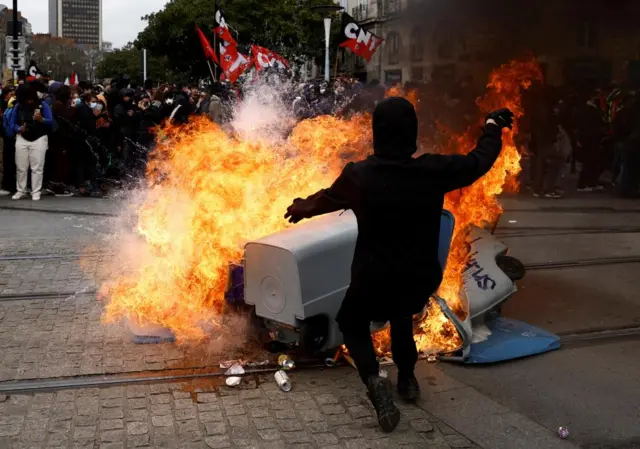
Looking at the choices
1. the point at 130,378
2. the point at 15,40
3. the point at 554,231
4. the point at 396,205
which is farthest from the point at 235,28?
the point at 396,205

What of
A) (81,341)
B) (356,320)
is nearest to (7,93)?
(81,341)

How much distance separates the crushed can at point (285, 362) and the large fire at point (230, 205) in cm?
65

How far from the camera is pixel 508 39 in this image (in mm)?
4898

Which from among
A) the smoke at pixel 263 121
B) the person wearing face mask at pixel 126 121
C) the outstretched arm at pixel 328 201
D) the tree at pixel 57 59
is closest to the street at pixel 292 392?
the outstretched arm at pixel 328 201

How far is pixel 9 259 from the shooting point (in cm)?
757

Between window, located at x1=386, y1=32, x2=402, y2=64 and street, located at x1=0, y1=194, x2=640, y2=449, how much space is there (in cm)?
229

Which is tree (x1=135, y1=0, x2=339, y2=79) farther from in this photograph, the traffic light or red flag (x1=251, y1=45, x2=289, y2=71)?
the traffic light

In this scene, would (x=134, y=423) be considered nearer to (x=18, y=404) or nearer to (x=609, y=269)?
(x=18, y=404)

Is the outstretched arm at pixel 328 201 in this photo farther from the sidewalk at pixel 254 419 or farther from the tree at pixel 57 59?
the tree at pixel 57 59

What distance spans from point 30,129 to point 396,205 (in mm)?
9378

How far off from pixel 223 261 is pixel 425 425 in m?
1.95

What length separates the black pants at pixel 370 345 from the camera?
13.2 ft

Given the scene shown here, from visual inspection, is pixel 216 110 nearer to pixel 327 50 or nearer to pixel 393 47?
pixel 327 50

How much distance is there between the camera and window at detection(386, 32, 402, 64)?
5.22m
